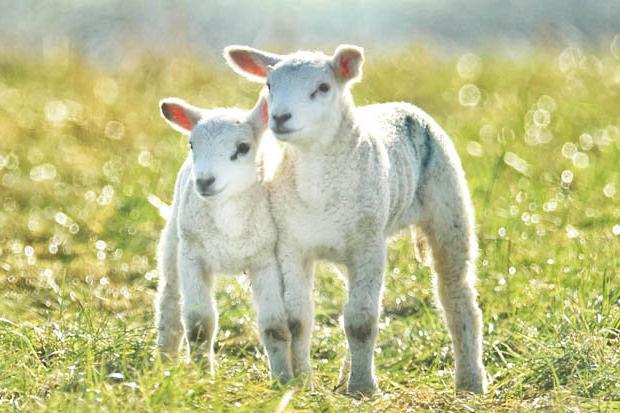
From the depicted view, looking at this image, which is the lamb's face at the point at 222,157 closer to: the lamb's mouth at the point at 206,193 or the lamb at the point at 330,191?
the lamb's mouth at the point at 206,193

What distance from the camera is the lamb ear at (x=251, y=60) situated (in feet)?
21.6

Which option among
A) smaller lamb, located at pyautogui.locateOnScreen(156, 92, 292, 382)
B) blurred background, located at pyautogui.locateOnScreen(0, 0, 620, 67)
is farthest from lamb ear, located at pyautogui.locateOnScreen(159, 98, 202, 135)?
blurred background, located at pyautogui.locateOnScreen(0, 0, 620, 67)

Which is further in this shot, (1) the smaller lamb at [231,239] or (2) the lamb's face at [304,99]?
(1) the smaller lamb at [231,239]

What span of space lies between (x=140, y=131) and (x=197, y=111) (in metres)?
5.85

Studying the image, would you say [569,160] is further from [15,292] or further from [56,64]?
[56,64]

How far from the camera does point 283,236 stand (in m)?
6.21

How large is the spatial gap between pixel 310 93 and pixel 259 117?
35 cm

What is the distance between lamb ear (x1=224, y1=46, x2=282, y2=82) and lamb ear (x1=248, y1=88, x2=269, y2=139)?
12.0 inches

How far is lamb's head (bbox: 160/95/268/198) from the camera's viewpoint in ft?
19.4

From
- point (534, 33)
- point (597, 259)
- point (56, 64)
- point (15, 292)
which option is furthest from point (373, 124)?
point (534, 33)

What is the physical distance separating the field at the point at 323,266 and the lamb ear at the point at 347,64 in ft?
4.74

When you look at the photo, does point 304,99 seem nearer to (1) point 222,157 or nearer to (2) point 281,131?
(2) point 281,131

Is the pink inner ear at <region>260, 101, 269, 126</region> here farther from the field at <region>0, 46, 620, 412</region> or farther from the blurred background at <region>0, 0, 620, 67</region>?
the blurred background at <region>0, 0, 620, 67</region>

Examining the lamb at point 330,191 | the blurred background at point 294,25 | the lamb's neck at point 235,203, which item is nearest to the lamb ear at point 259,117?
the lamb at point 330,191
